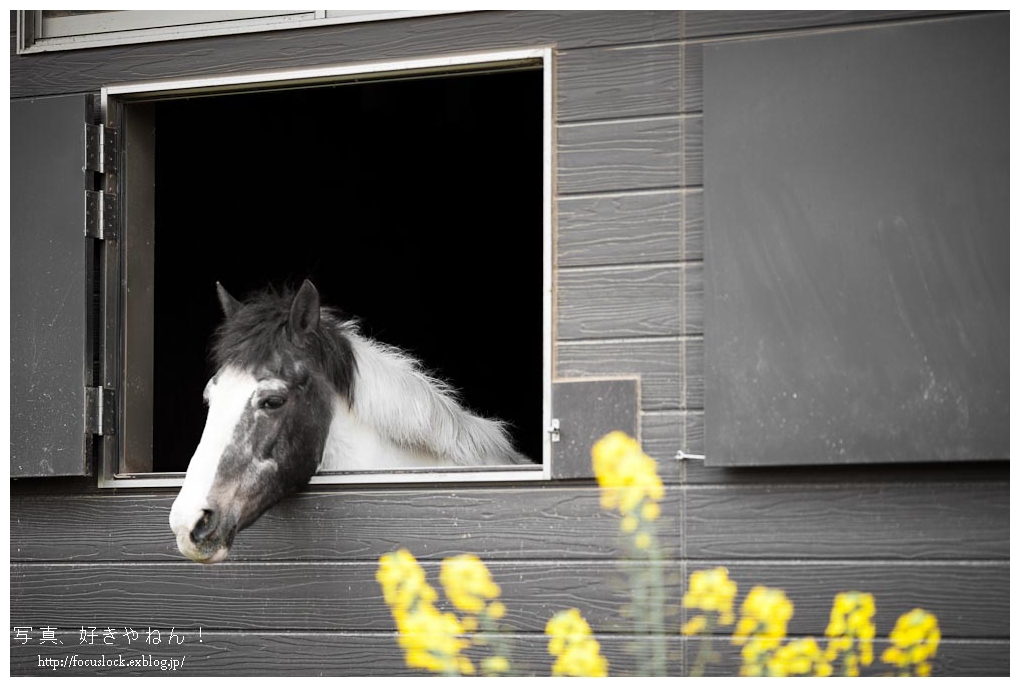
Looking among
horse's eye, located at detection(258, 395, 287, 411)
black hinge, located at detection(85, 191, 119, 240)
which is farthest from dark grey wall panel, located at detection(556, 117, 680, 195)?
black hinge, located at detection(85, 191, 119, 240)

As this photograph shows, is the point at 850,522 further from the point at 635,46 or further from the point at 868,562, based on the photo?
the point at 635,46

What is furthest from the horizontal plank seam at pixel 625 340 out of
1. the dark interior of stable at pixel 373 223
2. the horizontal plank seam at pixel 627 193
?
the dark interior of stable at pixel 373 223

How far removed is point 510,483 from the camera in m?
3.24

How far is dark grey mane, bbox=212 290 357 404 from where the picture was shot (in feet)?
11.0

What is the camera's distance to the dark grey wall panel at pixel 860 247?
288cm

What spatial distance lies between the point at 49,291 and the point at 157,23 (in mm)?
769

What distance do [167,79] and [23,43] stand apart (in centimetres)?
46

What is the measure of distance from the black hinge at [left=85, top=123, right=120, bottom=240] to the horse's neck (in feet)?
2.28

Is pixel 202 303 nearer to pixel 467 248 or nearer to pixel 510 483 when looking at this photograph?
pixel 467 248

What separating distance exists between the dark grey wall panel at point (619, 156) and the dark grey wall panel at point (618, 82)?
3 cm

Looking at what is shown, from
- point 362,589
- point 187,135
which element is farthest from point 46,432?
point 187,135

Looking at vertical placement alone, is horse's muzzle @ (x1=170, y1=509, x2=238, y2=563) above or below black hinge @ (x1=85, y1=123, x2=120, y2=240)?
below

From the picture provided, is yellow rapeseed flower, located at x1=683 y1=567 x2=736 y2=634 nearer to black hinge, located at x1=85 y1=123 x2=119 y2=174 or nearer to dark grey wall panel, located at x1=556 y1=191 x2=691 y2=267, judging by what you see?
dark grey wall panel, located at x1=556 y1=191 x2=691 y2=267

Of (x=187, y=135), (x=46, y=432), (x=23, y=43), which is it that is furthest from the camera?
(x=187, y=135)
